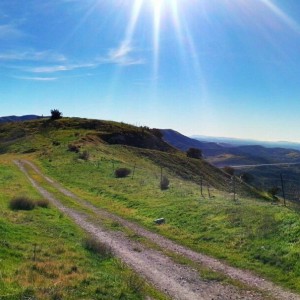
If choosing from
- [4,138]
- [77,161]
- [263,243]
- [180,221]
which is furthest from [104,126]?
[263,243]

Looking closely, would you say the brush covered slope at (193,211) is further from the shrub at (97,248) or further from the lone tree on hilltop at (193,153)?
the lone tree on hilltop at (193,153)

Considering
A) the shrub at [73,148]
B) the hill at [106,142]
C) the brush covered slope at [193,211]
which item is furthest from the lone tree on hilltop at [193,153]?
the shrub at [73,148]

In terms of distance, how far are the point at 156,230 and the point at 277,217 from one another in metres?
7.98

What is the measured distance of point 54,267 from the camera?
15102 mm

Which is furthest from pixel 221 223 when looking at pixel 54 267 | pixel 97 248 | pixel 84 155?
pixel 84 155

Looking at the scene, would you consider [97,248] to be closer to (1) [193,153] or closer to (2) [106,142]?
(2) [106,142]

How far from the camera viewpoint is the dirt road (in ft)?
47.6

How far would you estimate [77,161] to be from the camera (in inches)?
2438

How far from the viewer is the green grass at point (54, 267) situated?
12406 mm

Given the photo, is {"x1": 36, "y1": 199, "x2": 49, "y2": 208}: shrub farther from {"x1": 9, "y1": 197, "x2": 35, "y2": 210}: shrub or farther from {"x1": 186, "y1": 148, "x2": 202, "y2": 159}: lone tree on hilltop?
{"x1": 186, "y1": 148, "x2": 202, "y2": 159}: lone tree on hilltop

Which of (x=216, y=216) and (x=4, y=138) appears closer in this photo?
(x=216, y=216)

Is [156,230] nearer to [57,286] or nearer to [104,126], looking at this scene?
[57,286]

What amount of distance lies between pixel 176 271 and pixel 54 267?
5472mm

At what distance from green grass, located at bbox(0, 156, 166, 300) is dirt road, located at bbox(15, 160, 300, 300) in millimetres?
932
